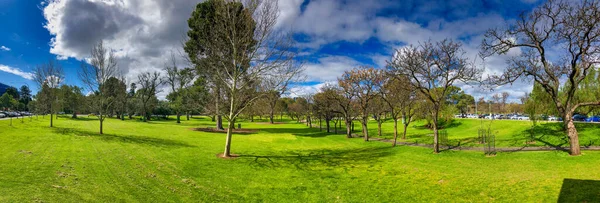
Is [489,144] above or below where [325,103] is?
below

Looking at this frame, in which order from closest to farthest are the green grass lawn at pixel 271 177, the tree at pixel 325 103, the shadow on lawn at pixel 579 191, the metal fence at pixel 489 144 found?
1. the shadow on lawn at pixel 579 191
2. the green grass lawn at pixel 271 177
3. the metal fence at pixel 489 144
4. the tree at pixel 325 103

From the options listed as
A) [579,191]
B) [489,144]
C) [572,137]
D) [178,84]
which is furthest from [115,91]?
[572,137]

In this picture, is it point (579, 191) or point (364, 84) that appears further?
point (364, 84)

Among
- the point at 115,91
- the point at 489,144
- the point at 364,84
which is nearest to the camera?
the point at 489,144

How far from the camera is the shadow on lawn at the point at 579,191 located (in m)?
8.12

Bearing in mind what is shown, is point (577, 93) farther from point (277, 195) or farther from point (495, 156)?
point (277, 195)

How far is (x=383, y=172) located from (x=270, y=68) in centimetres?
870

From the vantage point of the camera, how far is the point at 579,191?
8734mm

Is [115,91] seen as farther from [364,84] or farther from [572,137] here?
[572,137]

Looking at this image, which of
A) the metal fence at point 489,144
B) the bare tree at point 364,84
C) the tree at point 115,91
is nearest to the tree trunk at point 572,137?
the metal fence at point 489,144

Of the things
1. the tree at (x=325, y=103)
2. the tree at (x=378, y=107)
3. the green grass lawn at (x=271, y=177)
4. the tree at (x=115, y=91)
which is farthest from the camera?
the tree at (x=325, y=103)

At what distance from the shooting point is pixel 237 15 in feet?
53.6

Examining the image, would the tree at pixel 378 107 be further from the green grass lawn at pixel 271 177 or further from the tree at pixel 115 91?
the tree at pixel 115 91

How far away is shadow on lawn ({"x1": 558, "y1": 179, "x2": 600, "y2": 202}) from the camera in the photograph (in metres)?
8.12
